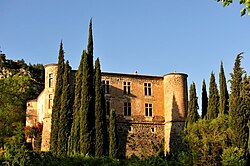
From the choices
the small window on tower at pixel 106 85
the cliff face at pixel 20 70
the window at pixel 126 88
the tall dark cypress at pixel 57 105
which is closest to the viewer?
the tall dark cypress at pixel 57 105

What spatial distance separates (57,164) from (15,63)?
125ft

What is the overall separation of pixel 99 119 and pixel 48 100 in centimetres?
744

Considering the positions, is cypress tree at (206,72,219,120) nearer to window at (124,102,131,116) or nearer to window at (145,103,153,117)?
window at (145,103,153,117)

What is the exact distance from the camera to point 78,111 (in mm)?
29047

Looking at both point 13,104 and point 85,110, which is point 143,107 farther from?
point 13,104

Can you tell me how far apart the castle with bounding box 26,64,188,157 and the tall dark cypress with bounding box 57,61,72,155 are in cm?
334

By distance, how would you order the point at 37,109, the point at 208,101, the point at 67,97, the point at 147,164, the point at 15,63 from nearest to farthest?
the point at 147,164 < the point at 67,97 < the point at 208,101 < the point at 37,109 < the point at 15,63

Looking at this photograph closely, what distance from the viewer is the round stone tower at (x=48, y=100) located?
112 feet

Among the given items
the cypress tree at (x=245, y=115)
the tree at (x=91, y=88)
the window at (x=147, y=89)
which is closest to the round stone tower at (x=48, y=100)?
the tree at (x=91, y=88)

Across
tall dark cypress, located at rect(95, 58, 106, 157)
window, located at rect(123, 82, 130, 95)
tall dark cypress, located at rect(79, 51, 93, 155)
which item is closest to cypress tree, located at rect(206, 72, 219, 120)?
window, located at rect(123, 82, 130, 95)

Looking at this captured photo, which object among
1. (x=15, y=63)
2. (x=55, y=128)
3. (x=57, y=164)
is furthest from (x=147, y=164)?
(x=15, y=63)

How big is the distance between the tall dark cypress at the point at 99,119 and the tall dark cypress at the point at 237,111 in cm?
815

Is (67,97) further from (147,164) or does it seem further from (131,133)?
(147,164)

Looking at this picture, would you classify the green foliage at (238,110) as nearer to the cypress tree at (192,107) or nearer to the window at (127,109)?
the cypress tree at (192,107)
